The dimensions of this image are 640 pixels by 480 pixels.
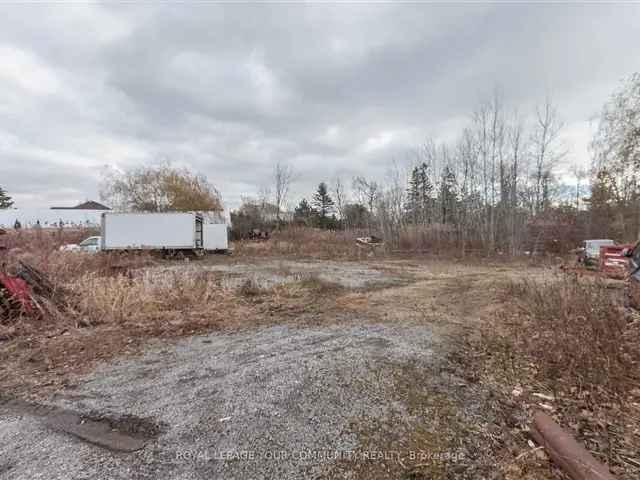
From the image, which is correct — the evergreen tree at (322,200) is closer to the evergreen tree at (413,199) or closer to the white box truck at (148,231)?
the evergreen tree at (413,199)

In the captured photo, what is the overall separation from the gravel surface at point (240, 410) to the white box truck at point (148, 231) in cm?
1501

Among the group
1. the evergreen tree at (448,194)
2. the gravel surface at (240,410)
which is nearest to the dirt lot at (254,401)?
the gravel surface at (240,410)

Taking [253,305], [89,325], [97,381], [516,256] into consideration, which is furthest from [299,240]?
[97,381]

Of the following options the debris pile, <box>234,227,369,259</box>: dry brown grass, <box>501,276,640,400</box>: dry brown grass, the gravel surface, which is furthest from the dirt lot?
<box>234,227,369,259</box>: dry brown grass

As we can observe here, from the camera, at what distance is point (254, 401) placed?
265 cm

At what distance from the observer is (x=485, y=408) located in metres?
2.54

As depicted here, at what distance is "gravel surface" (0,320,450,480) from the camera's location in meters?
1.94

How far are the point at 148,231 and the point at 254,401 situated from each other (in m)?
17.7

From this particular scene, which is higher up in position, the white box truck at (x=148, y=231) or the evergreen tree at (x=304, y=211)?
the evergreen tree at (x=304, y=211)

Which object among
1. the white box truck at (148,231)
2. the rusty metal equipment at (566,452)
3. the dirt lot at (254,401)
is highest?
the white box truck at (148,231)

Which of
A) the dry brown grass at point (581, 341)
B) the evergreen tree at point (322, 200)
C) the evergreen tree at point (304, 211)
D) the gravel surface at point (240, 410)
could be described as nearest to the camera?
the gravel surface at point (240, 410)

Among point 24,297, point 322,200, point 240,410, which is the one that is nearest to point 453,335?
point 240,410

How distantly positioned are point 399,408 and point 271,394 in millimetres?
1122

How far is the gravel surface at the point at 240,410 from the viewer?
1.94 m
